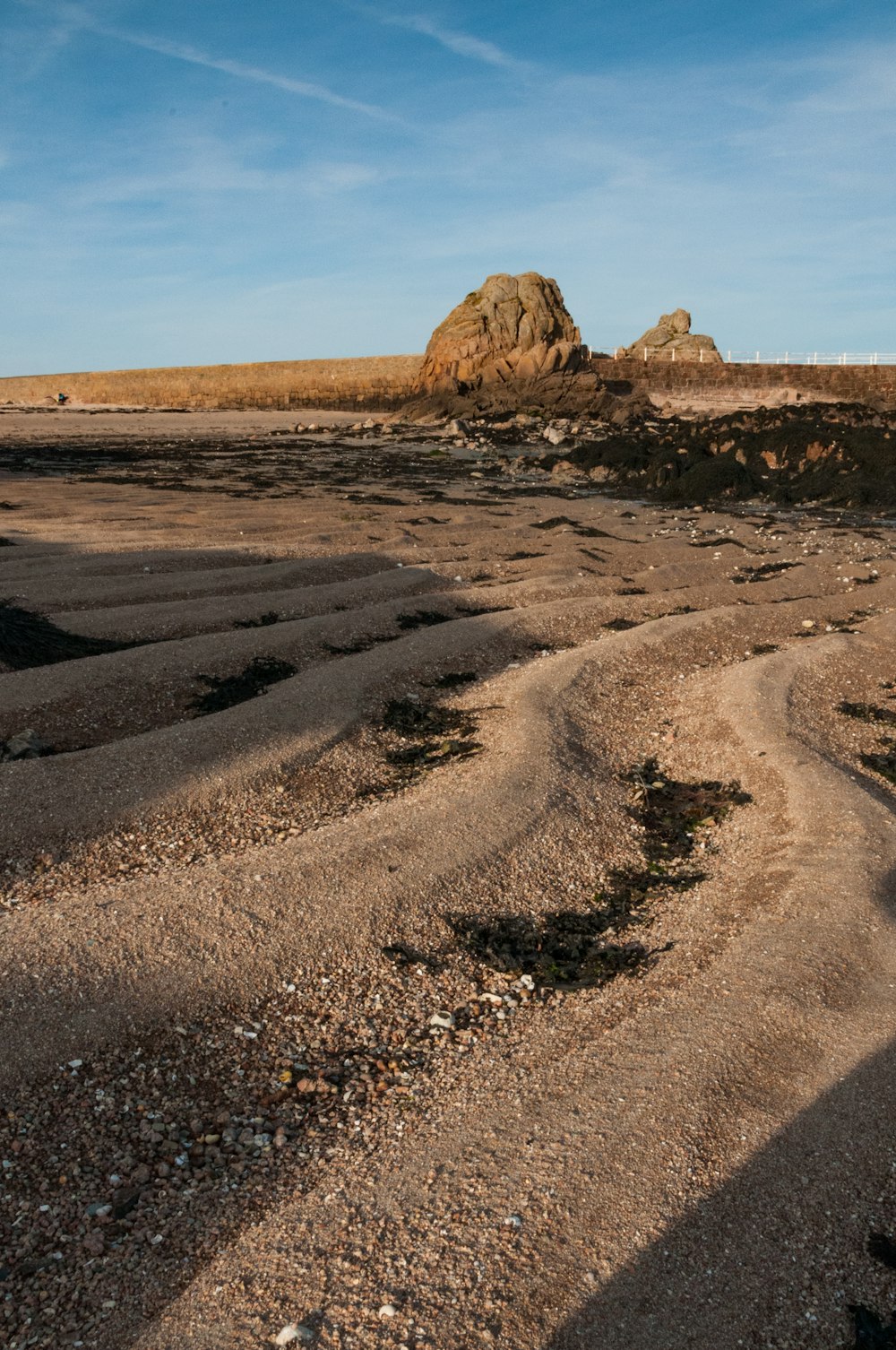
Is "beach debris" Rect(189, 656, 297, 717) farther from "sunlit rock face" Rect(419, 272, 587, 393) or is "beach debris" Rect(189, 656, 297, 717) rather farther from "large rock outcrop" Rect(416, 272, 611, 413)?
"sunlit rock face" Rect(419, 272, 587, 393)

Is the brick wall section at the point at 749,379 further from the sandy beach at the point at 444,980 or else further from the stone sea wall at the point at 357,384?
the sandy beach at the point at 444,980

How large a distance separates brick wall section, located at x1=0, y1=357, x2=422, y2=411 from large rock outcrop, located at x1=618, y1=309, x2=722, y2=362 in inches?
309

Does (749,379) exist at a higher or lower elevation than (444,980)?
higher

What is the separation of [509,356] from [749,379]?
26.2 feet

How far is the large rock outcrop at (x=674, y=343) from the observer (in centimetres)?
3450

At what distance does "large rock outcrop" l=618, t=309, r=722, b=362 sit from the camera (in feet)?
113

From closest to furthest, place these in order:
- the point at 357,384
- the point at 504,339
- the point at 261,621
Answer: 1. the point at 261,621
2. the point at 504,339
3. the point at 357,384

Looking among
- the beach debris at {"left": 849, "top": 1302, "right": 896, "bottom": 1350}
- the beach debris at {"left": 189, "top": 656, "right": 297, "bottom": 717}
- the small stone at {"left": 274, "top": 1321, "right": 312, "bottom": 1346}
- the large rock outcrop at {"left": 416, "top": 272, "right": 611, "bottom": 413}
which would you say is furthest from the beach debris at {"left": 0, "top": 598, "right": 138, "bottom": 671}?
the large rock outcrop at {"left": 416, "top": 272, "right": 611, "bottom": 413}

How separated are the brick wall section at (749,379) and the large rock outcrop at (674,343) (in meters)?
1.84

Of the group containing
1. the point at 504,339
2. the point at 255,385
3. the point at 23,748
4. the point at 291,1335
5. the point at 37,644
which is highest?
the point at 504,339

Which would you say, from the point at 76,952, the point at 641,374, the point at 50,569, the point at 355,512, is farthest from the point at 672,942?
the point at 641,374

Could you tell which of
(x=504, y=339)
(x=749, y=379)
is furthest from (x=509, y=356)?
(x=749, y=379)

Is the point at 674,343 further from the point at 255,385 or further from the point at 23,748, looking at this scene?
the point at 23,748

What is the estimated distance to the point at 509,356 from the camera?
1177 inches
